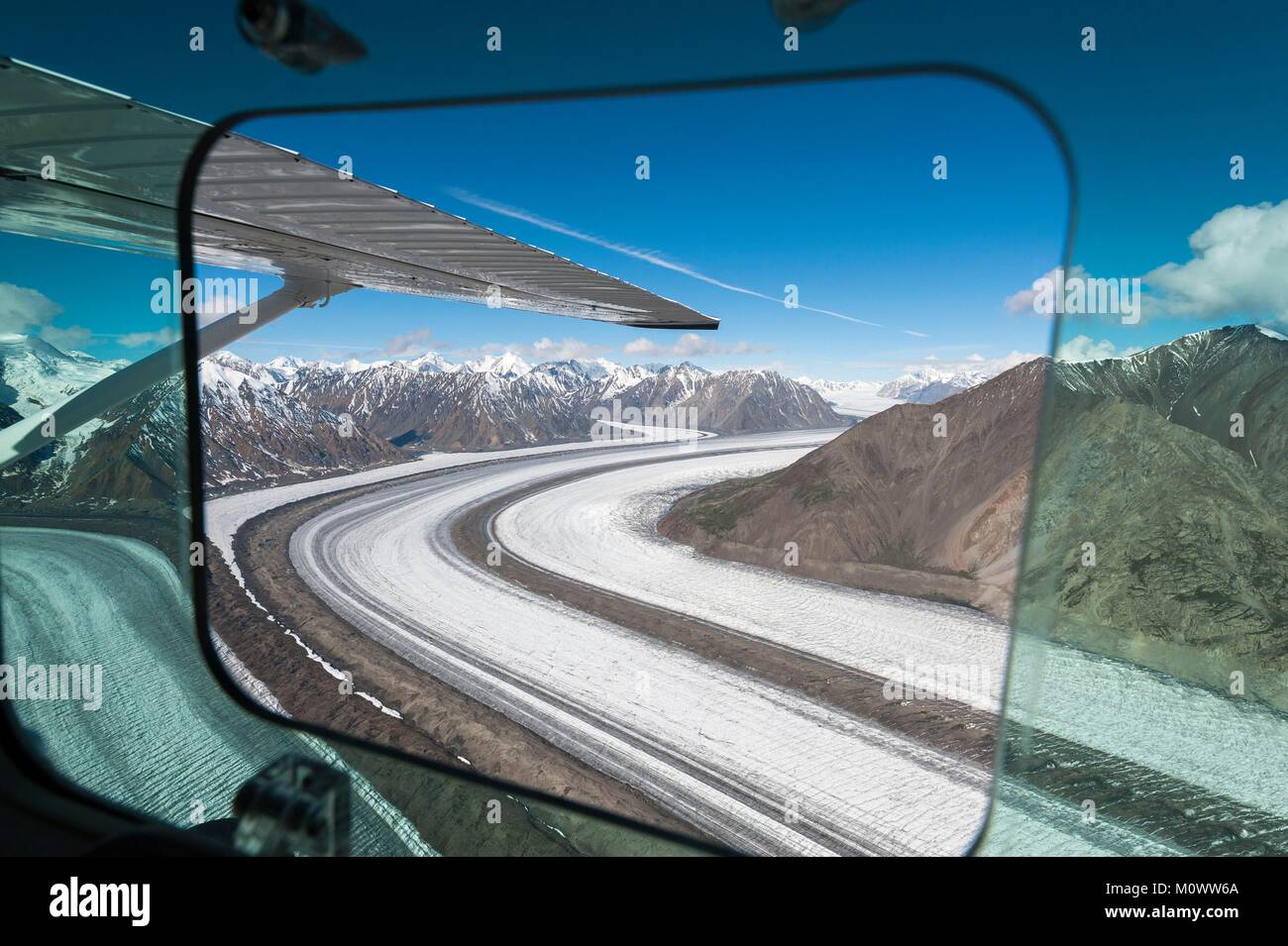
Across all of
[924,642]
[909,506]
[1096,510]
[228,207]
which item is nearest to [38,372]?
[228,207]

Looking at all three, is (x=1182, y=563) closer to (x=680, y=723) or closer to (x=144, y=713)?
(x=680, y=723)

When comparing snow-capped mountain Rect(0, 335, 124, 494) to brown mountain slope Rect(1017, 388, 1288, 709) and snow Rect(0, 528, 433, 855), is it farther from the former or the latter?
brown mountain slope Rect(1017, 388, 1288, 709)

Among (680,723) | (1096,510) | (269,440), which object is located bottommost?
(680,723)

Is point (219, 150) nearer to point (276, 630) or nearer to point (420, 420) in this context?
point (276, 630)

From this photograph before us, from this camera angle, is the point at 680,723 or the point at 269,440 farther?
the point at 269,440

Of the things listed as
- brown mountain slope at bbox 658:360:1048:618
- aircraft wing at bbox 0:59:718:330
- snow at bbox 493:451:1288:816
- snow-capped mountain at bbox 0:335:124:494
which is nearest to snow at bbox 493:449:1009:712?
snow at bbox 493:451:1288:816

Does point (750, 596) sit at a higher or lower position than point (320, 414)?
lower
